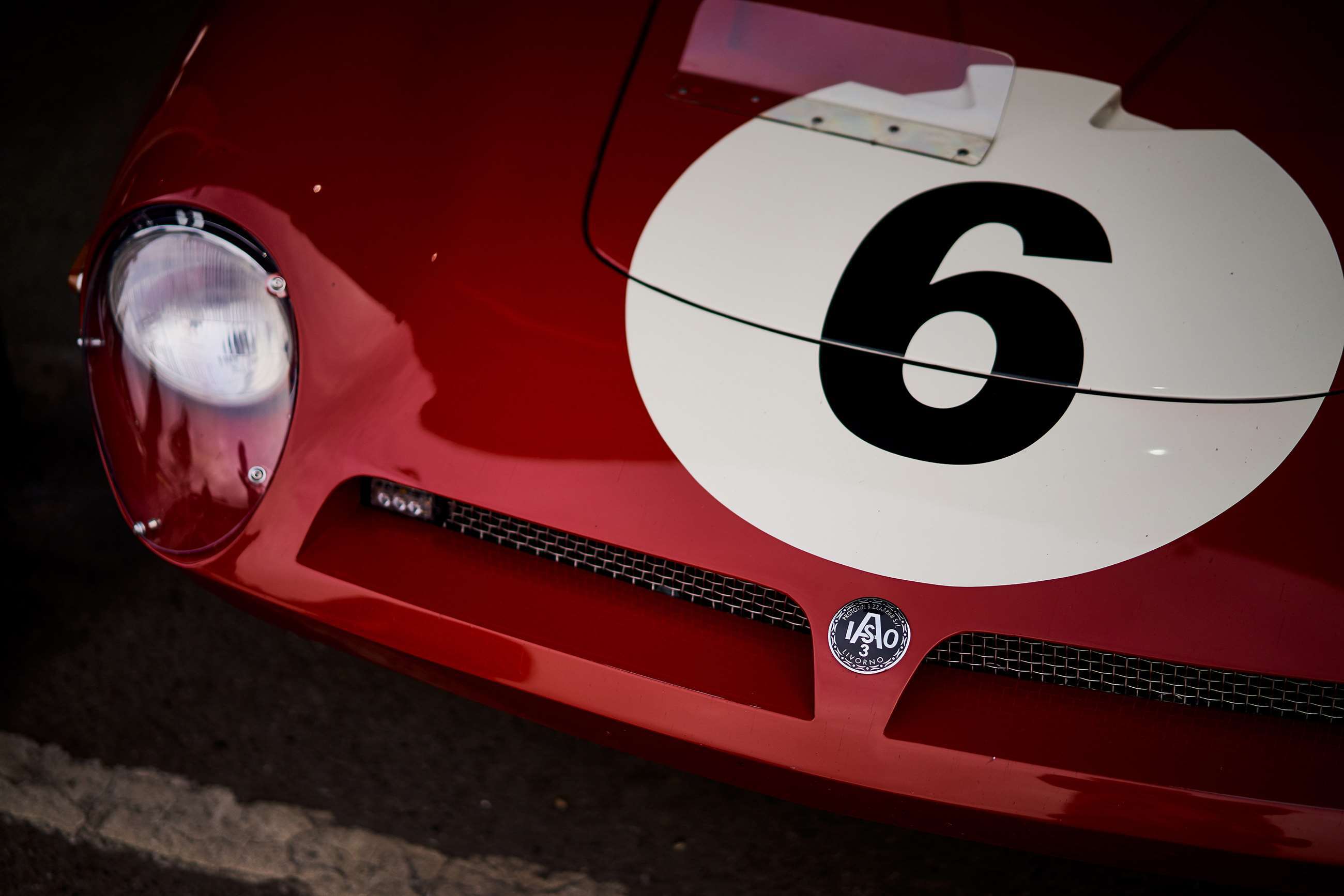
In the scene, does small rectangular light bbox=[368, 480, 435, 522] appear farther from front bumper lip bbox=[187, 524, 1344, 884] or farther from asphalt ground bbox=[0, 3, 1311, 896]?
asphalt ground bbox=[0, 3, 1311, 896]

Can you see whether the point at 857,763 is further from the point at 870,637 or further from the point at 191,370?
the point at 191,370

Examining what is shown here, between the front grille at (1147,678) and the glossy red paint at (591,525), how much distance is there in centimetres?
2

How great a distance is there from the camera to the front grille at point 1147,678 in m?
1.05

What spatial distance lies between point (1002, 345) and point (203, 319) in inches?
33.4

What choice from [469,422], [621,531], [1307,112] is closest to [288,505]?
[469,422]

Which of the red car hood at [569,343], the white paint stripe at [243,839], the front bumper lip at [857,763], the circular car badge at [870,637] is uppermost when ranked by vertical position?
the red car hood at [569,343]

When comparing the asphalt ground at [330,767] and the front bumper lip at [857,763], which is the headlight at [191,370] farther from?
the asphalt ground at [330,767]

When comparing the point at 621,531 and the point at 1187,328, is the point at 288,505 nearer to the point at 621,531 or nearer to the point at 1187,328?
the point at 621,531

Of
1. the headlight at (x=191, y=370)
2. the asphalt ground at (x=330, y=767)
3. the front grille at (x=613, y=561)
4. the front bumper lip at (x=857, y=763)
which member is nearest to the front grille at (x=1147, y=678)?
the front bumper lip at (x=857, y=763)

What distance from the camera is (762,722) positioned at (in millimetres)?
1021

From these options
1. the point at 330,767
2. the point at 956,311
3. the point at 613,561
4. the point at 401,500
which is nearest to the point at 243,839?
the point at 330,767

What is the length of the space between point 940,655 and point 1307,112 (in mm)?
803

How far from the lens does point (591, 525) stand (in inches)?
41.6

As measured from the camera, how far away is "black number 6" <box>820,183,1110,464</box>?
3.49ft
